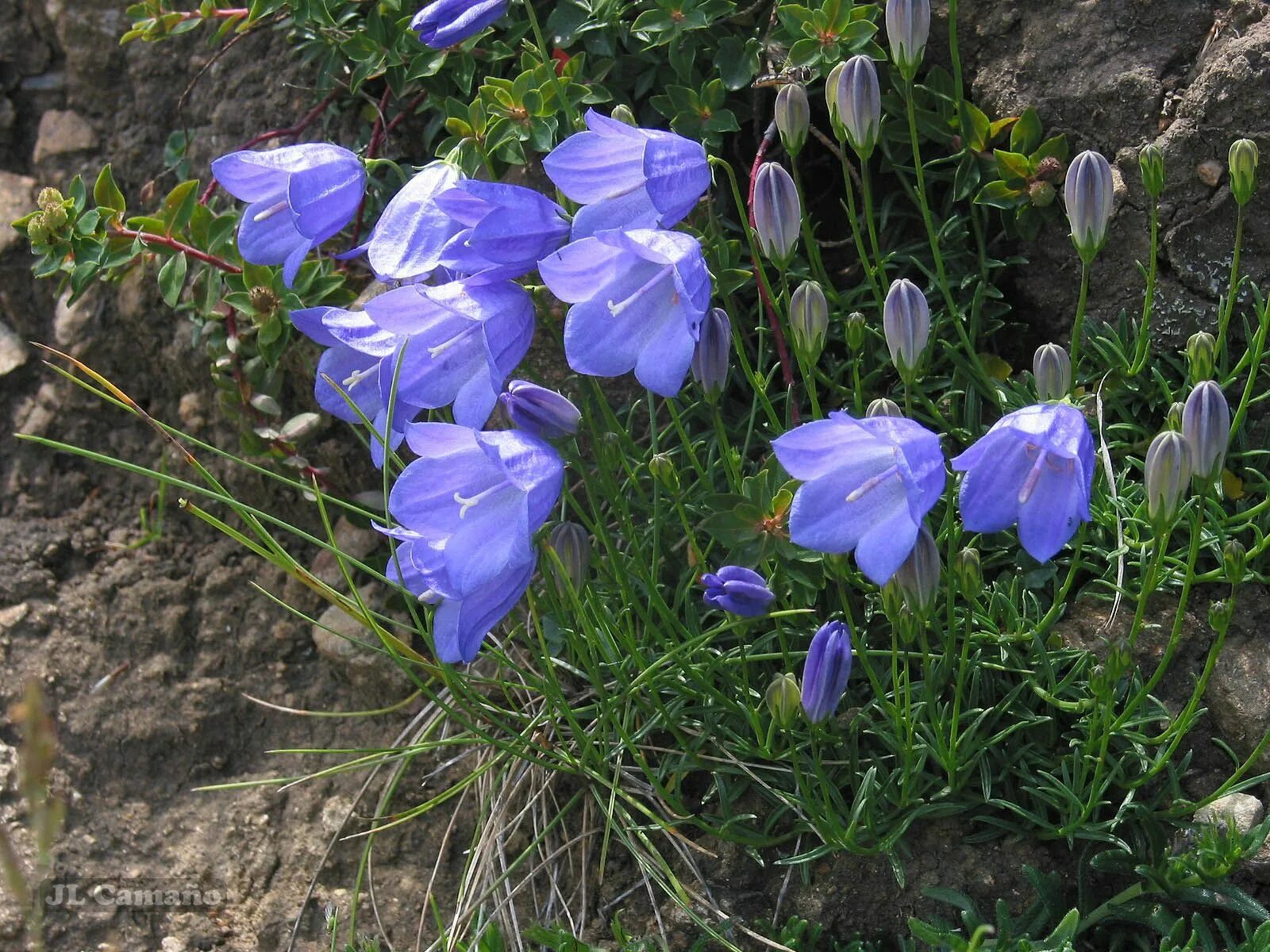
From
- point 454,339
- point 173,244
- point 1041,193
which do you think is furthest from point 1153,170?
point 173,244

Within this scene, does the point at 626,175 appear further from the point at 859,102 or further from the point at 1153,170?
the point at 1153,170

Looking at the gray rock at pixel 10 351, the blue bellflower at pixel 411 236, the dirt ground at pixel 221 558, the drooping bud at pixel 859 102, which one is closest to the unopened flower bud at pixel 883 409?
the drooping bud at pixel 859 102

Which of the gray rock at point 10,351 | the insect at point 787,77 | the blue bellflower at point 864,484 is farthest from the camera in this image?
the gray rock at point 10,351

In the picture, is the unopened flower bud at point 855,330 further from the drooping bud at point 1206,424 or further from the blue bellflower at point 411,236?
the blue bellflower at point 411,236

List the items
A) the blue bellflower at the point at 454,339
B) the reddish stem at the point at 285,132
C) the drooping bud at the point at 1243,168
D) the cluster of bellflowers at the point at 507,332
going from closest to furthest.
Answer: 1. the cluster of bellflowers at the point at 507,332
2. the blue bellflower at the point at 454,339
3. the drooping bud at the point at 1243,168
4. the reddish stem at the point at 285,132

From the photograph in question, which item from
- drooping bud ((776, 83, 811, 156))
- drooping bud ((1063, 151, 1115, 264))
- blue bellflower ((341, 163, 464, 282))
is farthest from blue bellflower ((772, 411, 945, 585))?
blue bellflower ((341, 163, 464, 282))

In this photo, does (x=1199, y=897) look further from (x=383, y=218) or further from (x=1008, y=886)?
(x=383, y=218)

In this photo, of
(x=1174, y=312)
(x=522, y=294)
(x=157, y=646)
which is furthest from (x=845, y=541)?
(x=157, y=646)
